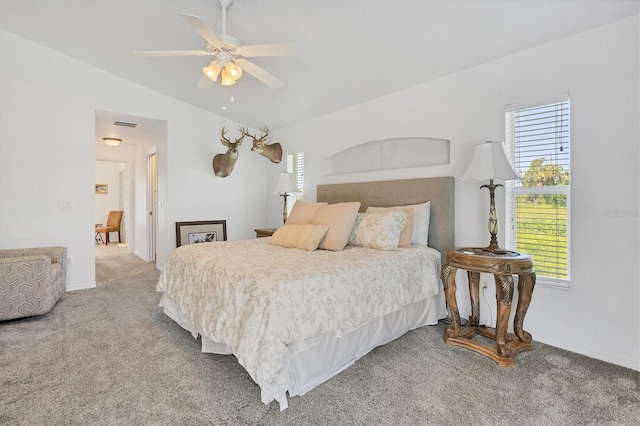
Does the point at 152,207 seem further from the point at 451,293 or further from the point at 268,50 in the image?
the point at 451,293

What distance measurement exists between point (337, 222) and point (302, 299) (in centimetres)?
127

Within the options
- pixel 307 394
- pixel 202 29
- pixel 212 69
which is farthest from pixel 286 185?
pixel 307 394

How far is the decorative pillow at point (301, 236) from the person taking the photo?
9.15 ft

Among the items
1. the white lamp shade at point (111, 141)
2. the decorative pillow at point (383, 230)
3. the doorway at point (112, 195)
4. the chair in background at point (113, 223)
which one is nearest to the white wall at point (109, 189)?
the doorway at point (112, 195)

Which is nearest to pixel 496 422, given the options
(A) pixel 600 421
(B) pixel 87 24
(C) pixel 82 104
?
(A) pixel 600 421

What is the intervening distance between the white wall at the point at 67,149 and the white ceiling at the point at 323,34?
12.7 inches

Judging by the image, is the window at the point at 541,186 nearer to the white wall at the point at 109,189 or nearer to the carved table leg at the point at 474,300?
the carved table leg at the point at 474,300

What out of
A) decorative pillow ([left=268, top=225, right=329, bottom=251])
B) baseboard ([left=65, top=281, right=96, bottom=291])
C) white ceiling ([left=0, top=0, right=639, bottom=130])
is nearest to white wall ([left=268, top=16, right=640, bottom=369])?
white ceiling ([left=0, top=0, right=639, bottom=130])

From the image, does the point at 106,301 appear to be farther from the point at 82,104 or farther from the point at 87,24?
the point at 87,24

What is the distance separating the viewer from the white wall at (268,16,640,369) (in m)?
2.09

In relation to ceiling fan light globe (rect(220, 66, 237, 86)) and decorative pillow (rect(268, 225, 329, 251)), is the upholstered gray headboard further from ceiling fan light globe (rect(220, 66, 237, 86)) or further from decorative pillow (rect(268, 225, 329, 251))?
ceiling fan light globe (rect(220, 66, 237, 86))

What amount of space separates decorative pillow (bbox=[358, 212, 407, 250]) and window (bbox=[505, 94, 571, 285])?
0.93 metres

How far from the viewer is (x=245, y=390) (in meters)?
1.83

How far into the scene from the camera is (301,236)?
288 cm
